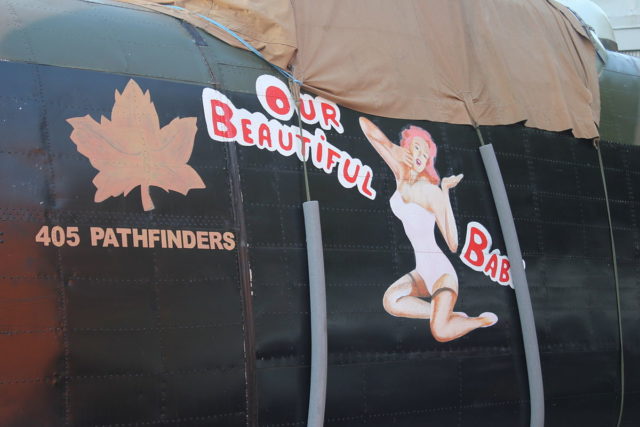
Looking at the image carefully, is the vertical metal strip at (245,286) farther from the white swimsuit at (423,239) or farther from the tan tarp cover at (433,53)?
the white swimsuit at (423,239)

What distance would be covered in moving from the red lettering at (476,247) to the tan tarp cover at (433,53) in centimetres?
87

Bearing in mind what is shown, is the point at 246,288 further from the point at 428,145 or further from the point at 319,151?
the point at 428,145

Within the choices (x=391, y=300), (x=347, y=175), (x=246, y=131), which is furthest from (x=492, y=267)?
(x=246, y=131)

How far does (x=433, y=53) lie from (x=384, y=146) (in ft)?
3.41

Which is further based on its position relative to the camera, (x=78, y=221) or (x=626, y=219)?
(x=626, y=219)

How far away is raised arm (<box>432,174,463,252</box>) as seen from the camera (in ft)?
19.8

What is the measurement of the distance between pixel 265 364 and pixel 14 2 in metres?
2.64

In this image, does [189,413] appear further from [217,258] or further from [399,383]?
[399,383]

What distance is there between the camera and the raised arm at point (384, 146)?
5.88 m

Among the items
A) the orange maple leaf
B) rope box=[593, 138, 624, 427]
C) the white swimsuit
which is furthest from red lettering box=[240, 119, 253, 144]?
rope box=[593, 138, 624, 427]

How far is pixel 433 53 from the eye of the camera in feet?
21.4

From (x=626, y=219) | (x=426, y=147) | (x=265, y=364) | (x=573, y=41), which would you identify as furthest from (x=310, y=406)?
(x=573, y=41)

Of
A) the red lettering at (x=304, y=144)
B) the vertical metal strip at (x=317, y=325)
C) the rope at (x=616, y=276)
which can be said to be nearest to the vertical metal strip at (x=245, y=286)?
the vertical metal strip at (x=317, y=325)

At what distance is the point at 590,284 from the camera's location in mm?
6770
